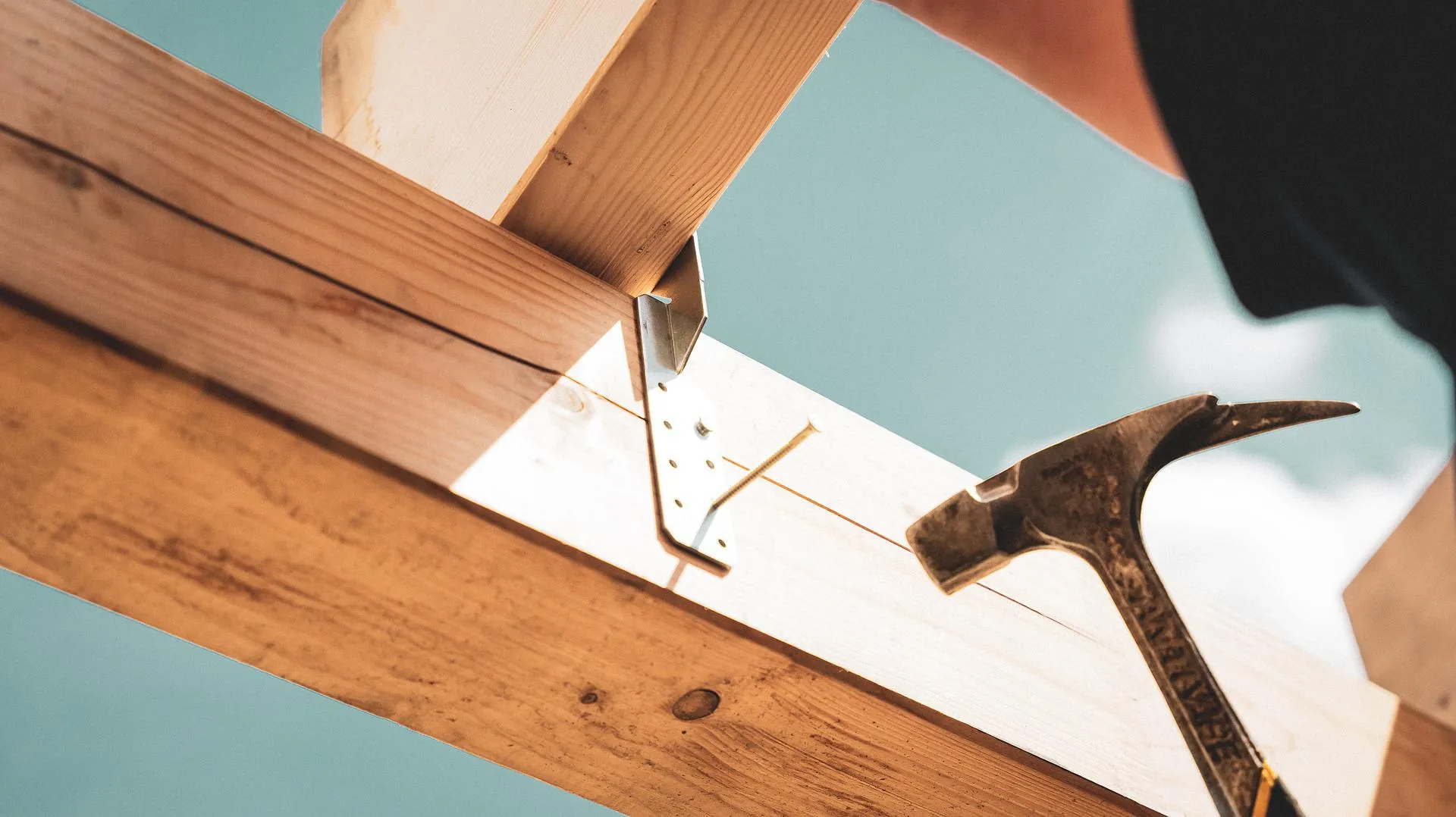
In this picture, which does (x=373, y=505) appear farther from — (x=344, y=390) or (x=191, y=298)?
(x=191, y=298)

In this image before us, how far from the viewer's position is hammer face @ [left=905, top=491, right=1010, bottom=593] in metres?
0.90

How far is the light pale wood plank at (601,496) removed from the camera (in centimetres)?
74

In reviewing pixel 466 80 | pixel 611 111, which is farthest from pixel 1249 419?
pixel 466 80

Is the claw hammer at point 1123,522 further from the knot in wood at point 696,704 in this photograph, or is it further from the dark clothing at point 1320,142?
the dark clothing at point 1320,142

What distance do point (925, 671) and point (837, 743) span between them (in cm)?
12

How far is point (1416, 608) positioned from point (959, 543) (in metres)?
1.21

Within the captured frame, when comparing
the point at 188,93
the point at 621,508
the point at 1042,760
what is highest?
the point at 188,93

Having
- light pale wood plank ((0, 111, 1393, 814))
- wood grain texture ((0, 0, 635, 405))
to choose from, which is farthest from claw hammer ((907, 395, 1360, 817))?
wood grain texture ((0, 0, 635, 405))

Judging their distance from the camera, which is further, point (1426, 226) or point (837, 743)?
point (837, 743)

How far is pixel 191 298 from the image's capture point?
762 millimetres

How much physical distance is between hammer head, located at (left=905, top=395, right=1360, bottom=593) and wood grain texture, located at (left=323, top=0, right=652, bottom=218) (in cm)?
54

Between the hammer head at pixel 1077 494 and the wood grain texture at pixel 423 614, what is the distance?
0.18m

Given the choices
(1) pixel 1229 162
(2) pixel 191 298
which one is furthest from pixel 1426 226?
(2) pixel 191 298

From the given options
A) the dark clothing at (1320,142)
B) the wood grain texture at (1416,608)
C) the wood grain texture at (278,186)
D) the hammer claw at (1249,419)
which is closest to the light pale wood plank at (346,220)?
the wood grain texture at (278,186)
